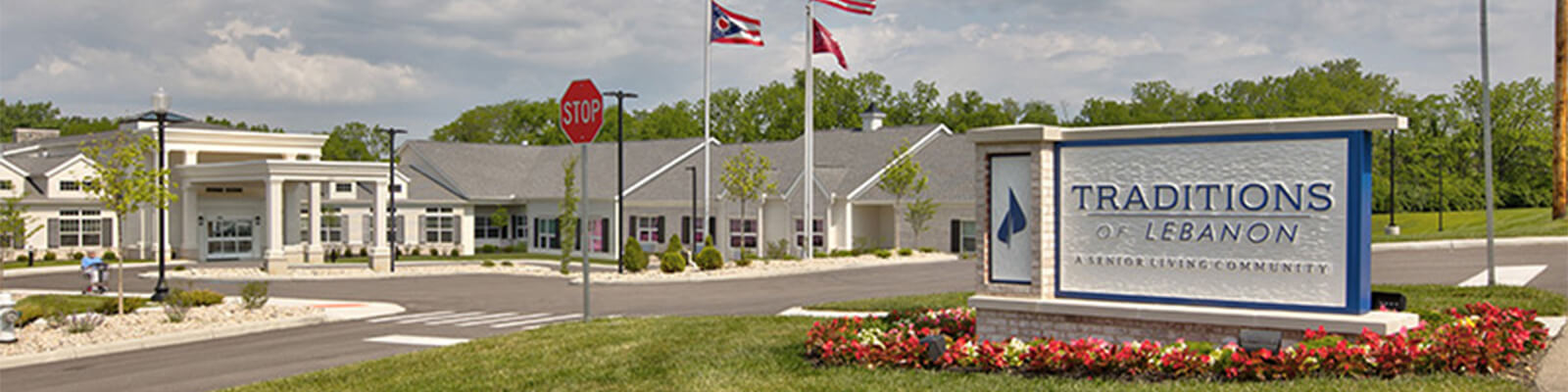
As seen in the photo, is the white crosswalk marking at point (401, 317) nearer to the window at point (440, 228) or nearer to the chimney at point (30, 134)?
the window at point (440, 228)

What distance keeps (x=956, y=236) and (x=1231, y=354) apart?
37216 millimetres

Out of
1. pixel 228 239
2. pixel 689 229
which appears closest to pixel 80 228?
pixel 228 239

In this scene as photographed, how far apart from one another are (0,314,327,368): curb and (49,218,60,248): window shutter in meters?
32.2

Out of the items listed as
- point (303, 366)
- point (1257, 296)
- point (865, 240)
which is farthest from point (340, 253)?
point (1257, 296)

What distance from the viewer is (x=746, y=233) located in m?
52.1

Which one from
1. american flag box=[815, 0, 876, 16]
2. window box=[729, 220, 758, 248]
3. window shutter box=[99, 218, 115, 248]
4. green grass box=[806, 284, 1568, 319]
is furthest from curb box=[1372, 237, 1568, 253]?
window shutter box=[99, 218, 115, 248]

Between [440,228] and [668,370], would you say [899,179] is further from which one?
[668,370]

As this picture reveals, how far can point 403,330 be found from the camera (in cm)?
2114

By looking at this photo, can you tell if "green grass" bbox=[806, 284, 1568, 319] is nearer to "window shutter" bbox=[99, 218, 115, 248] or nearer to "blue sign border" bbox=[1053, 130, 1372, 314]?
"blue sign border" bbox=[1053, 130, 1372, 314]

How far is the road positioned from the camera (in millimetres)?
16141

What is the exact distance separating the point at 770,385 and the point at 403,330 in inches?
483

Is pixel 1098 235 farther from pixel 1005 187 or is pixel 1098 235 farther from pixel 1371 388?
pixel 1371 388

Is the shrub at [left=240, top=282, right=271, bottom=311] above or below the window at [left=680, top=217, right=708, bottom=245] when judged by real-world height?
below

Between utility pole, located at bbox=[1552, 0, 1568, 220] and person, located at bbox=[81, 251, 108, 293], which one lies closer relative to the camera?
utility pole, located at bbox=[1552, 0, 1568, 220]
